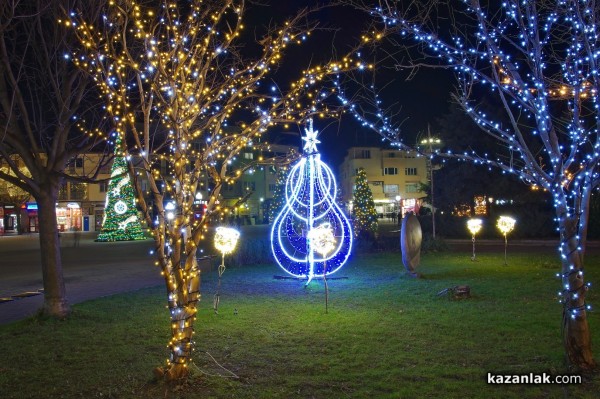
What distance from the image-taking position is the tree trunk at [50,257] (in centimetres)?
945

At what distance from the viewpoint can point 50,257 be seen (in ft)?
31.1

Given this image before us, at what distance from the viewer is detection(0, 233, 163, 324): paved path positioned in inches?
490

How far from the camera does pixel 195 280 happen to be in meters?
6.12

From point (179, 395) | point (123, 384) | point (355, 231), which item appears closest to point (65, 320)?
point (123, 384)

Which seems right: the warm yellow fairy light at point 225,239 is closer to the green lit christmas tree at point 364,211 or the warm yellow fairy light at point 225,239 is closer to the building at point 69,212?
the green lit christmas tree at point 364,211

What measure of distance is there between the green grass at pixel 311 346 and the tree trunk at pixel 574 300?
32cm

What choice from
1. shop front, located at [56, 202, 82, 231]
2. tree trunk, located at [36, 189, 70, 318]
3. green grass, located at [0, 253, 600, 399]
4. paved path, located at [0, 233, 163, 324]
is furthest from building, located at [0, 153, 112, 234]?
tree trunk, located at [36, 189, 70, 318]

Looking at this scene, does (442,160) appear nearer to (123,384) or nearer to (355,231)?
(355,231)

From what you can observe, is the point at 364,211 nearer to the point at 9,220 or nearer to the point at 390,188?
the point at 9,220

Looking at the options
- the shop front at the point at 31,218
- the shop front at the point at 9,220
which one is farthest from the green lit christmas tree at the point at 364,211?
the shop front at the point at 31,218

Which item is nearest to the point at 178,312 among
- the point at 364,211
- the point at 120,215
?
the point at 364,211

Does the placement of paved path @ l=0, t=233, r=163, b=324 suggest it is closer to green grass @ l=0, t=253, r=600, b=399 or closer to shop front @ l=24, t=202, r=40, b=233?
green grass @ l=0, t=253, r=600, b=399

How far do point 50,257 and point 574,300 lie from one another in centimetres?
817

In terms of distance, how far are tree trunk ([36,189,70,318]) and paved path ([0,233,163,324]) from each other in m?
1.46
